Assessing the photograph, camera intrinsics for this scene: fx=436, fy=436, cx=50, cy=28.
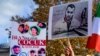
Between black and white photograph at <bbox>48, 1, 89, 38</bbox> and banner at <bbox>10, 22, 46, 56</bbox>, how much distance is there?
69 centimetres

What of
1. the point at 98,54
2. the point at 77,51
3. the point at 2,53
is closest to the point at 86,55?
the point at 77,51

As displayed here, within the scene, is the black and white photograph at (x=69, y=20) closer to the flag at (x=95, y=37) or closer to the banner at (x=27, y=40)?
the flag at (x=95, y=37)

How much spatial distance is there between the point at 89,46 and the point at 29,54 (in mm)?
2410

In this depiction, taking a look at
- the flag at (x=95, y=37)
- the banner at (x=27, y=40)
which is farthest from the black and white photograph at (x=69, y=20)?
the banner at (x=27, y=40)

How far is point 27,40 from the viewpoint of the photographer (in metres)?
12.7

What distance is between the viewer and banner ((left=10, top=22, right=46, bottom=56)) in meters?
12.6

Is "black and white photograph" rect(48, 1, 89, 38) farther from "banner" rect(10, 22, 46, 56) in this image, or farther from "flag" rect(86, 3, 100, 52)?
"banner" rect(10, 22, 46, 56)

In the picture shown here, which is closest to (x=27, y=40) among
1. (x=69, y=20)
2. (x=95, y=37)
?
(x=69, y=20)

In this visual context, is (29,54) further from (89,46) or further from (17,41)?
(89,46)

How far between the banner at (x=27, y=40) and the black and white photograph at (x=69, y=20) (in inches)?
27.1

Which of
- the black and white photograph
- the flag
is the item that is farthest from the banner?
the flag

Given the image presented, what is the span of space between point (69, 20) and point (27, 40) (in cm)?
183

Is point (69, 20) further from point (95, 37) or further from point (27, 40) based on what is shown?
point (27, 40)

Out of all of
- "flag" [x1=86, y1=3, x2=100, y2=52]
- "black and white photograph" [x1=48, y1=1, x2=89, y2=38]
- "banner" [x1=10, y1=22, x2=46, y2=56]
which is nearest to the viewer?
"flag" [x1=86, y1=3, x2=100, y2=52]
